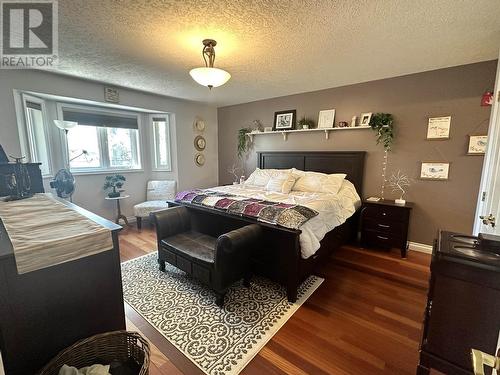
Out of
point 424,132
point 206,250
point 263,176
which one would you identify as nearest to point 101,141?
point 263,176

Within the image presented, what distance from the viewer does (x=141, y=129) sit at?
4.55 metres

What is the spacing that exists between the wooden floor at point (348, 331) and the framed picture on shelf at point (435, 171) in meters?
1.20

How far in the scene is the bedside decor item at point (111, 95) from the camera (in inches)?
141

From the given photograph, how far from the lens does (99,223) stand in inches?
51.9

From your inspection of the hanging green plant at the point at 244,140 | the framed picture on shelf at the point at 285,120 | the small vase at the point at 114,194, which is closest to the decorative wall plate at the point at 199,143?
the hanging green plant at the point at 244,140

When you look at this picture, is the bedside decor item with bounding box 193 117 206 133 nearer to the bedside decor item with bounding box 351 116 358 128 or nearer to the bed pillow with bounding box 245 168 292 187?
the bed pillow with bounding box 245 168 292 187

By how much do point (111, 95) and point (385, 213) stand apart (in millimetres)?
4512

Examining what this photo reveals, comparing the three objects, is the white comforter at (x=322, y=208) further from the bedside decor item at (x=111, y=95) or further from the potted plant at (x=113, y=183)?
the bedside decor item at (x=111, y=95)

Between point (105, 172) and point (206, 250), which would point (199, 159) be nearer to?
point (105, 172)

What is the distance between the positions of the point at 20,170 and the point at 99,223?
1.32 meters

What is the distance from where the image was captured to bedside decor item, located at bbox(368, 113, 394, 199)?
3.16 metres

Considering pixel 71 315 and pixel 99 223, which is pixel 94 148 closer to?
pixel 99 223

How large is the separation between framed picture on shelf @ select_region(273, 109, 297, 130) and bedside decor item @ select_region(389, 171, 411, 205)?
184cm

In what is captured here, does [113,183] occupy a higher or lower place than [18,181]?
lower
